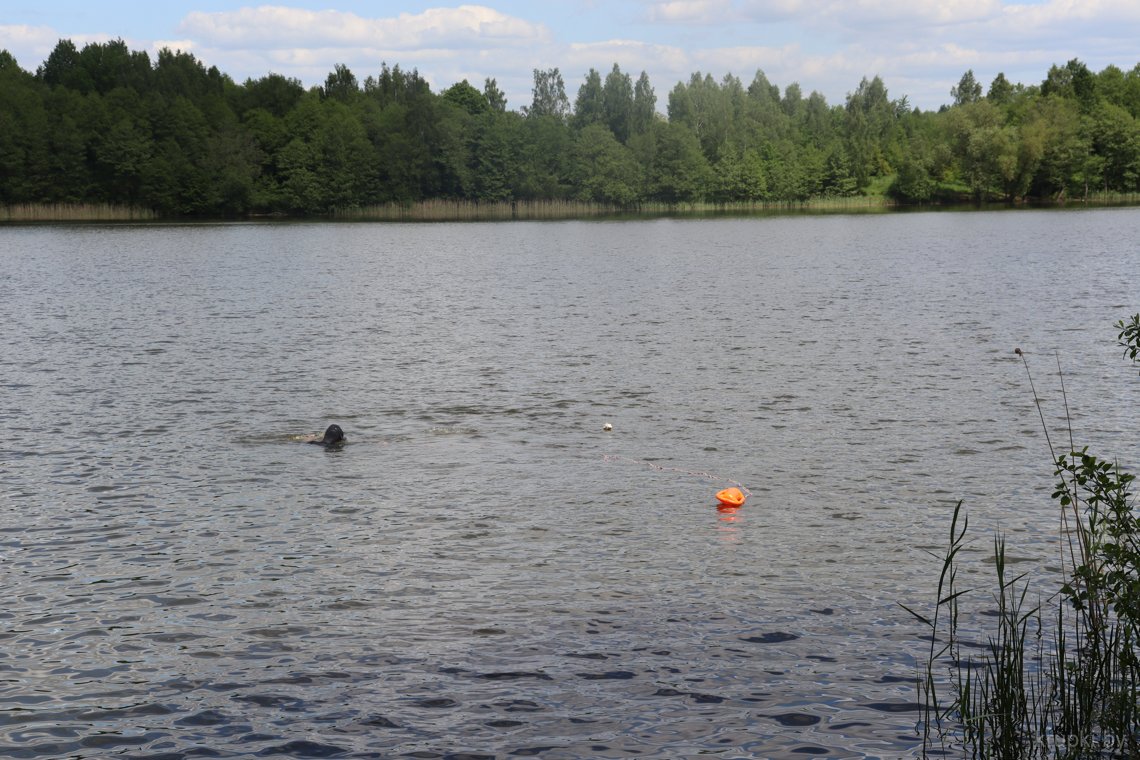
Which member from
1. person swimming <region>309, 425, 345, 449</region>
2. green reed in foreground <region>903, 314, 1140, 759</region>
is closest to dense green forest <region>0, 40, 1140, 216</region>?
person swimming <region>309, 425, 345, 449</region>

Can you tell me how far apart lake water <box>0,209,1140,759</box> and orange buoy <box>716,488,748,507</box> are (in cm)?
31

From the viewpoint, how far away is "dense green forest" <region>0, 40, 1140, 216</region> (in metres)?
153

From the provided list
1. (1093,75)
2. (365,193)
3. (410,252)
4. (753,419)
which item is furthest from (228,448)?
(1093,75)

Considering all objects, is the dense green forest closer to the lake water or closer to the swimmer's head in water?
the lake water

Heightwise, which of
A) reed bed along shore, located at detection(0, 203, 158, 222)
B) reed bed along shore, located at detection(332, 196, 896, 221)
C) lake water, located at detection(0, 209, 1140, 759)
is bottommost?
lake water, located at detection(0, 209, 1140, 759)

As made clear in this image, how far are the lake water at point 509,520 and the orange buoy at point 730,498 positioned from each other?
314mm

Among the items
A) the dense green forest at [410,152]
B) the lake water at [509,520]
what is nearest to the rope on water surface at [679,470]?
the lake water at [509,520]

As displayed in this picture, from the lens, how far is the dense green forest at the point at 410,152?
6038 inches

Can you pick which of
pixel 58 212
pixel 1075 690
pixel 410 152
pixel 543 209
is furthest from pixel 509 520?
pixel 543 209

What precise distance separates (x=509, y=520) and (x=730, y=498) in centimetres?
354

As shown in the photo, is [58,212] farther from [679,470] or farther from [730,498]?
[730,498]

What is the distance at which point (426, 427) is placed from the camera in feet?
78.8

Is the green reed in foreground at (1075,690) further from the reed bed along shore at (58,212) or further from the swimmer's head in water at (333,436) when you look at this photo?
the reed bed along shore at (58,212)

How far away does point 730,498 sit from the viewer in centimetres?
1709
